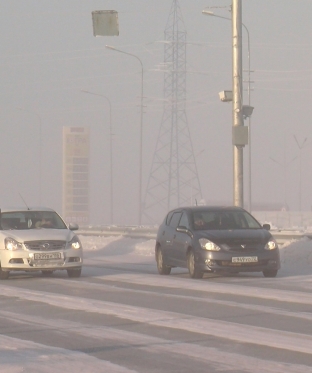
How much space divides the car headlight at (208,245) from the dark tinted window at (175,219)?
1988mm

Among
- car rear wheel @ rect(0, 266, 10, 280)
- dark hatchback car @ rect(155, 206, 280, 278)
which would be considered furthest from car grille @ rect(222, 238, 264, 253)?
car rear wheel @ rect(0, 266, 10, 280)

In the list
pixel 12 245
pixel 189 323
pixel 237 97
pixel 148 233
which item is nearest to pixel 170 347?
pixel 189 323

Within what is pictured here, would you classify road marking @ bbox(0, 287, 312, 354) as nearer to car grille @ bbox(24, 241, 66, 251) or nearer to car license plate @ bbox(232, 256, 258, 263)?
car grille @ bbox(24, 241, 66, 251)

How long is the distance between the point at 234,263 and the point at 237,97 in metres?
9.01

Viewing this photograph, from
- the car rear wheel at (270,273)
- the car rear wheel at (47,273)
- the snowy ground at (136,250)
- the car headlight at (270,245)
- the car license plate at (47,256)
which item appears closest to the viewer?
the car headlight at (270,245)

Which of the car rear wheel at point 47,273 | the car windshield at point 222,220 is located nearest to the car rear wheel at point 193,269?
the car windshield at point 222,220

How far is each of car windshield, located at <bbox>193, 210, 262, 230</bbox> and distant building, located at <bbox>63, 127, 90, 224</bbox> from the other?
13860 cm

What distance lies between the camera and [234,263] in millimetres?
19828

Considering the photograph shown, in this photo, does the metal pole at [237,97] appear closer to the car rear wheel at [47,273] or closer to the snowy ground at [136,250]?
the snowy ground at [136,250]

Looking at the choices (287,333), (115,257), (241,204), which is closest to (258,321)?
(287,333)

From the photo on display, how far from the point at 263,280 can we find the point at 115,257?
39.1ft

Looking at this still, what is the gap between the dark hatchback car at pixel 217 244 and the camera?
65.2 ft

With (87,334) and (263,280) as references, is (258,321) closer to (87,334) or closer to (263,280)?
(87,334)

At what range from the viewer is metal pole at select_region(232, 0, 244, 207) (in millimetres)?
27438
